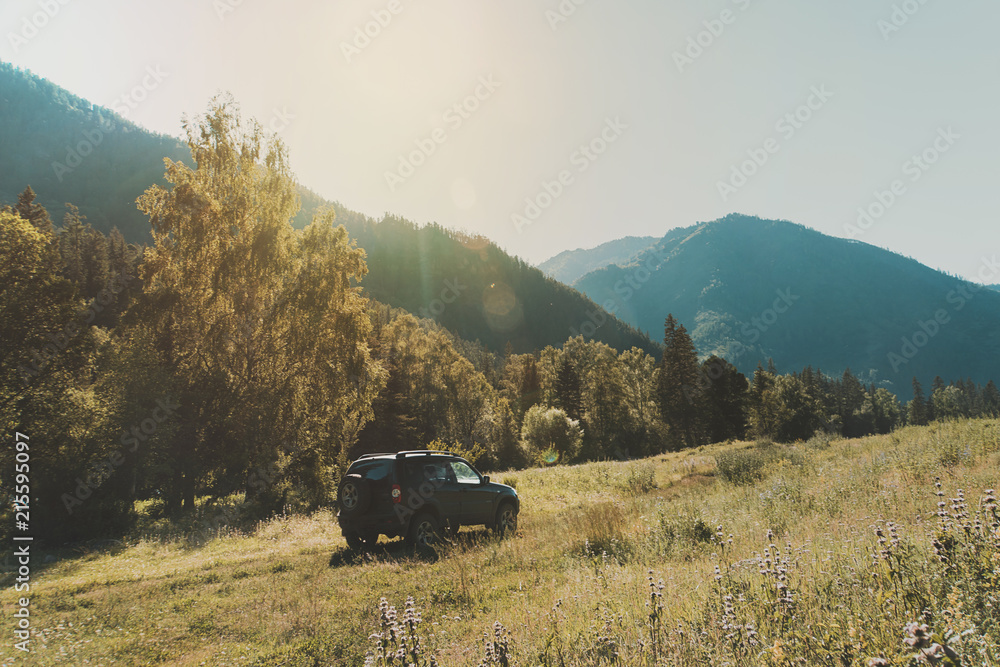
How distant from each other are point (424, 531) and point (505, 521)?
2.73m

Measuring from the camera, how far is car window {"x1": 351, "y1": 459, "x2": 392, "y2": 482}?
10.7m

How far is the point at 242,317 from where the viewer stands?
19125 mm

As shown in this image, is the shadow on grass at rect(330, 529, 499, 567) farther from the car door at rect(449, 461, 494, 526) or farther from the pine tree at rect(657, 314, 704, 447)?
the pine tree at rect(657, 314, 704, 447)

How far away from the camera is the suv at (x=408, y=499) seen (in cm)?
1048

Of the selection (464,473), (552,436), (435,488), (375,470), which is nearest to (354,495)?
(375,470)

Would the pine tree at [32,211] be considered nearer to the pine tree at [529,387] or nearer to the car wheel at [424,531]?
the car wheel at [424,531]

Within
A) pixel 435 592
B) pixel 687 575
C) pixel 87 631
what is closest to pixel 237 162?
pixel 87 631

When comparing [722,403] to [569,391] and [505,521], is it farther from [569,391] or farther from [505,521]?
[505,521]

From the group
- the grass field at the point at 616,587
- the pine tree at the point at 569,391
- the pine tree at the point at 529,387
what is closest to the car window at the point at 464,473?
the grass field at the point at 616,587

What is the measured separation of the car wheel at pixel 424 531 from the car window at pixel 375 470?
1265mm

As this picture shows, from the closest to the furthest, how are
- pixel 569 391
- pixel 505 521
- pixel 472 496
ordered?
pixel 472 496 → pixel 505 521 → pixel 569 391

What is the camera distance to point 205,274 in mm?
19078

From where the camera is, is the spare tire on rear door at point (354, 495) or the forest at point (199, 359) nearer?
the spare tire on rear door at point (354, 495)

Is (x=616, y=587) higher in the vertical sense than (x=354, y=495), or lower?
lower
